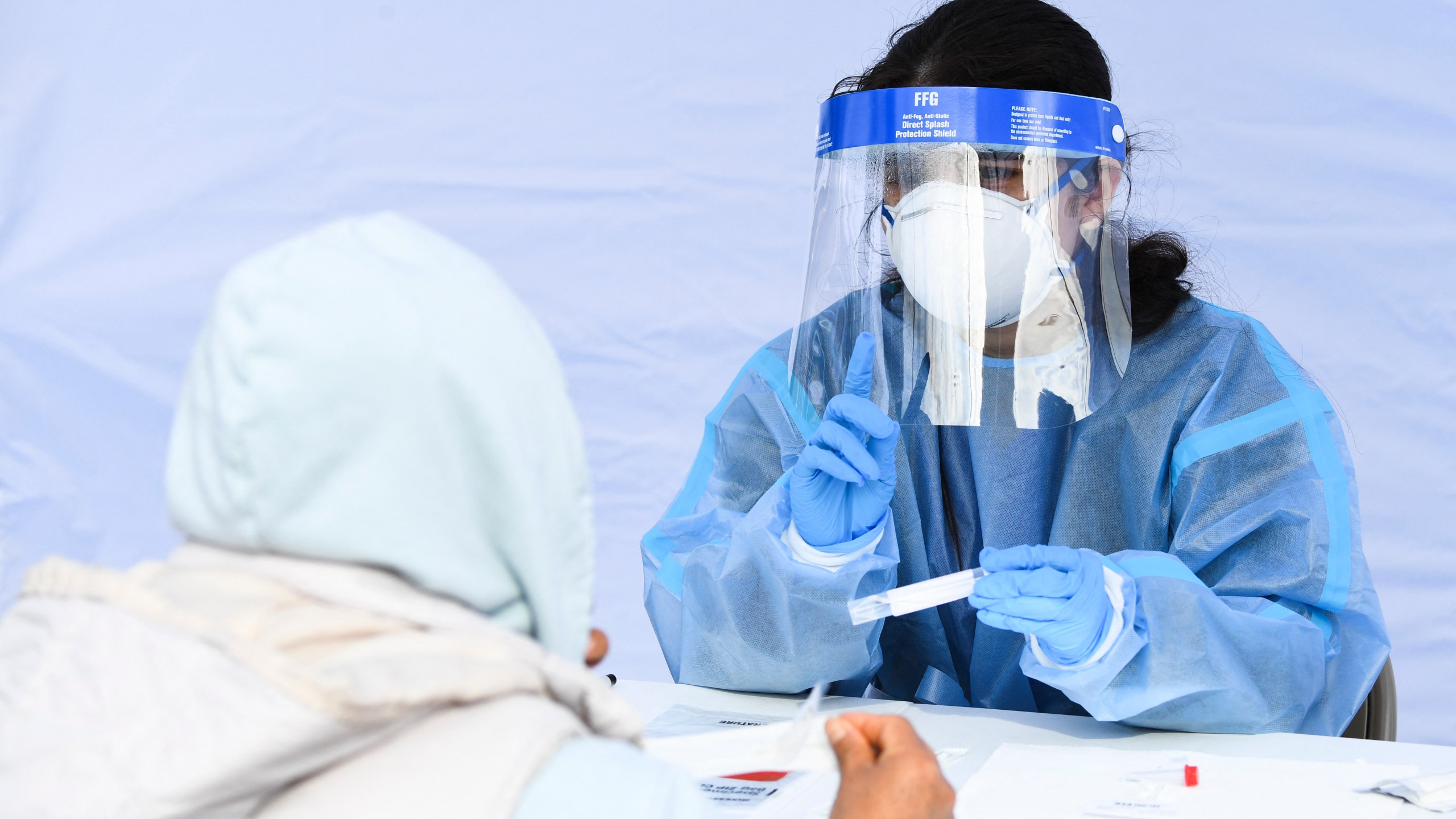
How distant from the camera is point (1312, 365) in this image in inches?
86.1

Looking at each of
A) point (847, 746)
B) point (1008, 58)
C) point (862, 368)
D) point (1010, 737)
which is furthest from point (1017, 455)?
point (847, 746)

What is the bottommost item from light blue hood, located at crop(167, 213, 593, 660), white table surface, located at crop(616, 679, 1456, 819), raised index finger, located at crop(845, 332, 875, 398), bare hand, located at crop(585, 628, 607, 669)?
white table surface, located at crop(616, 679, 1456, 819)

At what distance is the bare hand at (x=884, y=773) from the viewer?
63 cm

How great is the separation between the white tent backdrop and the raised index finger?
0.93m

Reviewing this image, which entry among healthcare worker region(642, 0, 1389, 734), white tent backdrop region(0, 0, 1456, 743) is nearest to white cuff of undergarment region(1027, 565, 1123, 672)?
healthcare worker region(642, 0, 1389, 734)

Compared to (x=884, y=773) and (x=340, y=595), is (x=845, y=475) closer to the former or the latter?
(x=884, y=773)

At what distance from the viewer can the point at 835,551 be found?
1.31 meters

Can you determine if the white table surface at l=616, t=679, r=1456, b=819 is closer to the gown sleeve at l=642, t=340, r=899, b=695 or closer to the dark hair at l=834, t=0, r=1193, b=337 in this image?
the gown sleeve at l=642, t=340, r=899, b=695

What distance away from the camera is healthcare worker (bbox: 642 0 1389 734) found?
1209 mm

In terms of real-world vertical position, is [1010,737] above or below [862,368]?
below

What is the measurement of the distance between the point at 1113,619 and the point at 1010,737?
19 cm

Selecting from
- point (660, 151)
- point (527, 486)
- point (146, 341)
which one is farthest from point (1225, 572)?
point (146, 341)

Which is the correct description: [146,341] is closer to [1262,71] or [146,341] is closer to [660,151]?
[660,151]

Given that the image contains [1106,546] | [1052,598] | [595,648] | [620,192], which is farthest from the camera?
Result: [620,192]
